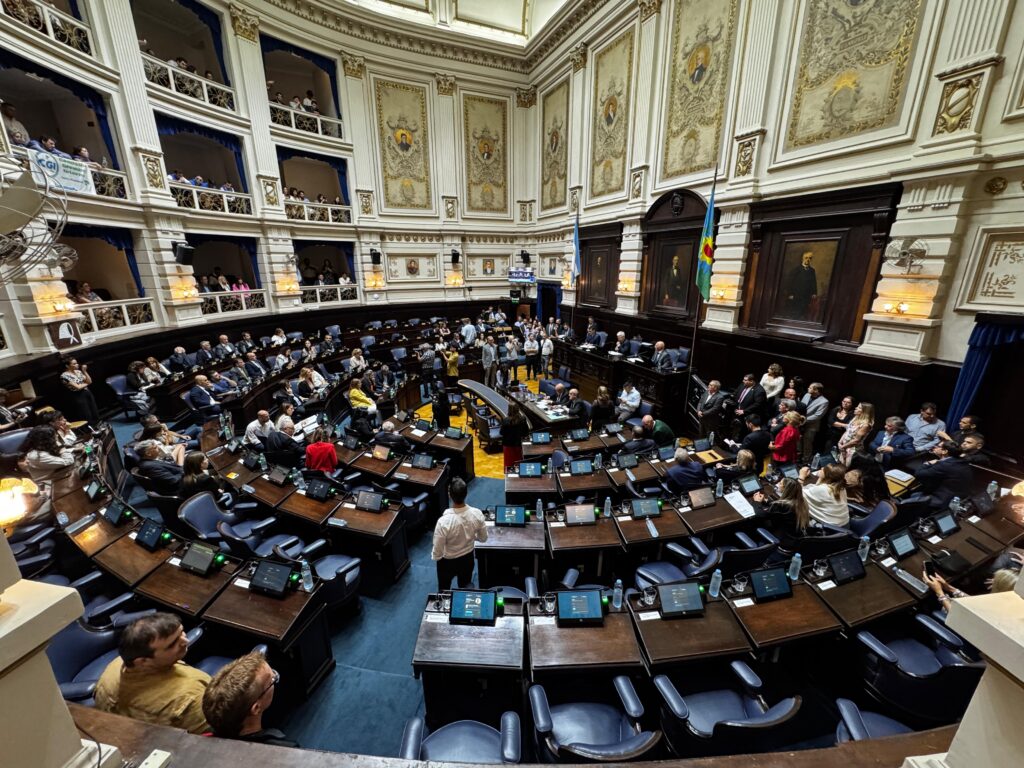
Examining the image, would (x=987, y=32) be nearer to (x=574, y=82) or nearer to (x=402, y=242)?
(x=574, y=82)

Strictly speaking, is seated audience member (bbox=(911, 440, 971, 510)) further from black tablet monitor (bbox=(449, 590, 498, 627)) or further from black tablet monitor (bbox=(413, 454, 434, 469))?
black tablet monitor (bbox=(413, 454, 434, 469))

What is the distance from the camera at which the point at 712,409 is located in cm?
786

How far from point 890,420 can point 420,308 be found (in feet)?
52.2

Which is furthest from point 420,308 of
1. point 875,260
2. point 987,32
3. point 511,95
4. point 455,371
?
point 987,32

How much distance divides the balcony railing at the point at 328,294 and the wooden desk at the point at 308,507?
12041 mm

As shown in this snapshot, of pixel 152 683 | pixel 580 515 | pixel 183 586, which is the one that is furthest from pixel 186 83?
pixel 580 515

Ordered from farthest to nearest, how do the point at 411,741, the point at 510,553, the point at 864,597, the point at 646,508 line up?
the point at 646,508
the point at 510,553
the point at 864,597
the point at 411,741

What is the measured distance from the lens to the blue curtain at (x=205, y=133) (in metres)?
10.8

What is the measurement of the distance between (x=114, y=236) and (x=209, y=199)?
299 centimetres

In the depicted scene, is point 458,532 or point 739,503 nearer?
point 458,532

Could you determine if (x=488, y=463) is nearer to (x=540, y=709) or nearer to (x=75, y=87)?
(x=540, y=709)

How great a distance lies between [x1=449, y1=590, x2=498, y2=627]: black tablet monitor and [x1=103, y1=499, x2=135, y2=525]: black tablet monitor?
3.66 m

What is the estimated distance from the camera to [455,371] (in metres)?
10.9

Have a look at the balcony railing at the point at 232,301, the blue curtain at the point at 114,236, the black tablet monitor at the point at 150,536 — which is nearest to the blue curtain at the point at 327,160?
the balcony railing at the point at 232,301
